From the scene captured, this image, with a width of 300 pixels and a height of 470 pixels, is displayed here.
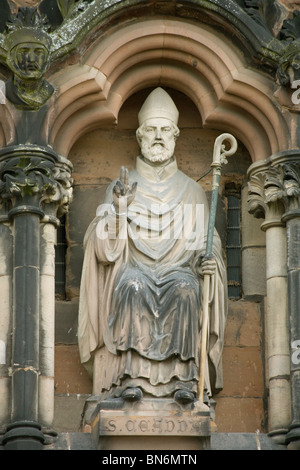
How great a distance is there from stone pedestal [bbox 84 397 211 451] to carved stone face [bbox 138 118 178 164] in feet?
7.85

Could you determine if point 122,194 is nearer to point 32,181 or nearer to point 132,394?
point 32,181

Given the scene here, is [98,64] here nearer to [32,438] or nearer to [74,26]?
[74,26]

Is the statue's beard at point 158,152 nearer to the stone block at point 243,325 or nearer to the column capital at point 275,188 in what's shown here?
the column capital at point 275,188

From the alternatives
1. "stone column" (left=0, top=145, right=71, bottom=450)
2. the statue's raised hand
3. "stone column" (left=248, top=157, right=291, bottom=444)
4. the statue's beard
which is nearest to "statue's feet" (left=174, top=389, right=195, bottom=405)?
"stone column" (left=248, top=157, right=291, bottom=444)

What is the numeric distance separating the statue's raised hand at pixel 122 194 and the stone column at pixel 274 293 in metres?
1.19

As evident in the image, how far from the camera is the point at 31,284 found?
57.6 feet

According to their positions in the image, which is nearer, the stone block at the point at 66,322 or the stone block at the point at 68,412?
the stone block at the point at 68,412

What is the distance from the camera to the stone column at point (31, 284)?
1720cm

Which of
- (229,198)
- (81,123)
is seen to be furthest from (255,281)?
(81,123)

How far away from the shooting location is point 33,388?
56.7 ft

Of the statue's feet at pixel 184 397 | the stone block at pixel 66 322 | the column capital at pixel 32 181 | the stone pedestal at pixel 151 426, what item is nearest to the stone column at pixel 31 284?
the column capital at pixel 32 181

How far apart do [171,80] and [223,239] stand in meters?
1.44

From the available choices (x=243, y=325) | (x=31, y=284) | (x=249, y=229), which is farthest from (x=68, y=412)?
(x=249, y=229)

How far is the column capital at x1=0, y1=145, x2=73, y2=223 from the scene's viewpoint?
17.8 metres
